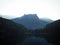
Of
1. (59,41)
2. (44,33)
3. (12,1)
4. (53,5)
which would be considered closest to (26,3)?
(12,1)

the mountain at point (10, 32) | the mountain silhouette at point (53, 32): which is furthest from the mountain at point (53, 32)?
the mountain at point (10, 32)

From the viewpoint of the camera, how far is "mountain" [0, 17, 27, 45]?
2.63ft

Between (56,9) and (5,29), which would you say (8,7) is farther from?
(56,9)

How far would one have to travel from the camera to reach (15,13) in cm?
119

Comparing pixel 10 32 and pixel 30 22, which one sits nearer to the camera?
pixel 10 32

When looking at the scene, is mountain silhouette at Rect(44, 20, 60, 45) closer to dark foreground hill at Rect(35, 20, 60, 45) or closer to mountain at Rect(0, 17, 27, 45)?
dark foreground hill at Rect(35, 20, 60, 45)

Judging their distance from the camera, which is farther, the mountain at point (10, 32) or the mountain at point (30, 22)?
the mountain at point (30, 22)

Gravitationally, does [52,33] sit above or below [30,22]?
below

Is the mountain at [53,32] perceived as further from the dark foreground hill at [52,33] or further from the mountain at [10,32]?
the mountain at [10,32]

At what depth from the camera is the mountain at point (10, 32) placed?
0.80 m

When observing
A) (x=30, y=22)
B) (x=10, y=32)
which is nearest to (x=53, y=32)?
(x=30, y=22)

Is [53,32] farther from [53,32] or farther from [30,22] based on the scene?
[30,22]

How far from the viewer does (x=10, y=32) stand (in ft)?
2.75

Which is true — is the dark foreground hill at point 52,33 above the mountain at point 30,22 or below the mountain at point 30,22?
below
